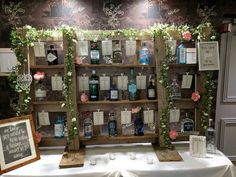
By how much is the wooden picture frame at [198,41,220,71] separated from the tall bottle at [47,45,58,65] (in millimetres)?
1368

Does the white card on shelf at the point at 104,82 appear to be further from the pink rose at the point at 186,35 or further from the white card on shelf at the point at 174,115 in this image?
the pink rose at the point at 186,35

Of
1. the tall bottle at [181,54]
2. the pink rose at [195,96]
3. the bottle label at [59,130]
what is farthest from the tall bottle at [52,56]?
the pink rose at [195,96]

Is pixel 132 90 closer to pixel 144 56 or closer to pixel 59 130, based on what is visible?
pixel 144 56

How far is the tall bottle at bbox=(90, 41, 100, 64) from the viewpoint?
7.22 feet

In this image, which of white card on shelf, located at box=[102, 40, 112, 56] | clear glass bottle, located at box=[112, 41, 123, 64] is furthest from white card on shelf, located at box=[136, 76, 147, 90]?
white card on shelf, located at box=[102, 40, 112, 56]

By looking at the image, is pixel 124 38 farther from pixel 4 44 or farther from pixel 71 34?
pixel 4 44

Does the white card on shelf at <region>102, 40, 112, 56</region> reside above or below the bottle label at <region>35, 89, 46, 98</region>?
above

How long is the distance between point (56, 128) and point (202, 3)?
2163mm

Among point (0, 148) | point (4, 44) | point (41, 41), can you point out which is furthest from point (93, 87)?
point (4, 44)

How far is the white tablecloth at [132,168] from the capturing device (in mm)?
1829

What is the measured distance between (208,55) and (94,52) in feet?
3.56

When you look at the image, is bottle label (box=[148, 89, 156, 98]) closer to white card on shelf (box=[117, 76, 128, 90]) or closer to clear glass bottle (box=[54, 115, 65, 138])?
white card on shelf (box=[117, 76, 128, 90])

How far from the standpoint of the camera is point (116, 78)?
7.49ft

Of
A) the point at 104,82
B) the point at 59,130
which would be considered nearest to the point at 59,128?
the point at 59,130
